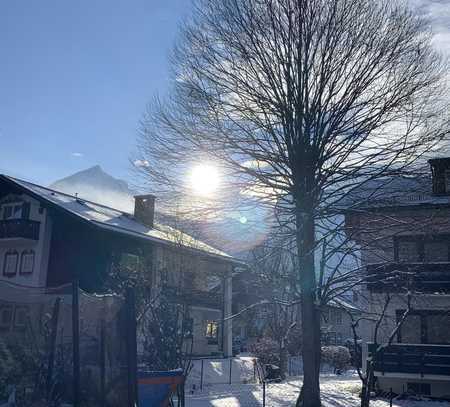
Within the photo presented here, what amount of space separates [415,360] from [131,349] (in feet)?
49.1

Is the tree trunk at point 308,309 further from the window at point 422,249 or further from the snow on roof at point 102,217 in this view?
the snow on roof at point 102,217

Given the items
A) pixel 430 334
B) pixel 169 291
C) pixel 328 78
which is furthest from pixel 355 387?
pixel 328 78

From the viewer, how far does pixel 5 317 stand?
10680mm

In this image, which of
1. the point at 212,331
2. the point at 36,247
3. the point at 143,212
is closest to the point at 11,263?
the point at 36,247

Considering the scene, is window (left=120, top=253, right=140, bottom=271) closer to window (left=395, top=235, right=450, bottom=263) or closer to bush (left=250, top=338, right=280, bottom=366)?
bush (left=250, top=338, right=280, bottom=366)

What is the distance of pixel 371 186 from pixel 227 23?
19.9ft

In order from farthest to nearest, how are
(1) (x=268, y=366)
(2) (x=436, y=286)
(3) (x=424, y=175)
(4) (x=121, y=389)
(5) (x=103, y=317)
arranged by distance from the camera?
1. (1) (x=268, y=366)
2. (2) (x=436, y=286)
3. (3) (x=424, y=175)
4. (5) (x=103, y=317)
5. (4) (x=121, y=389)

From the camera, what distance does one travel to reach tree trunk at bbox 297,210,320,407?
13836 millimetres

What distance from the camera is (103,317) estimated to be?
8.73 meters

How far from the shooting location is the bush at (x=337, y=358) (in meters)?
34.5

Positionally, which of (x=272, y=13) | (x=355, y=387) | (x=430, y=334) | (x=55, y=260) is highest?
(x=272, y=13)

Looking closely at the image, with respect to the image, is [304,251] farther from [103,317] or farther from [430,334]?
[430,334]

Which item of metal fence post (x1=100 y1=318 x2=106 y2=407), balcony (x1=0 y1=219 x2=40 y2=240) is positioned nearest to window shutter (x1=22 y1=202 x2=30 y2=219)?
balcony (x1=0 y1=219 x2=40 y2=240)

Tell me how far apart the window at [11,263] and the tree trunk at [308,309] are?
69.6 feet
